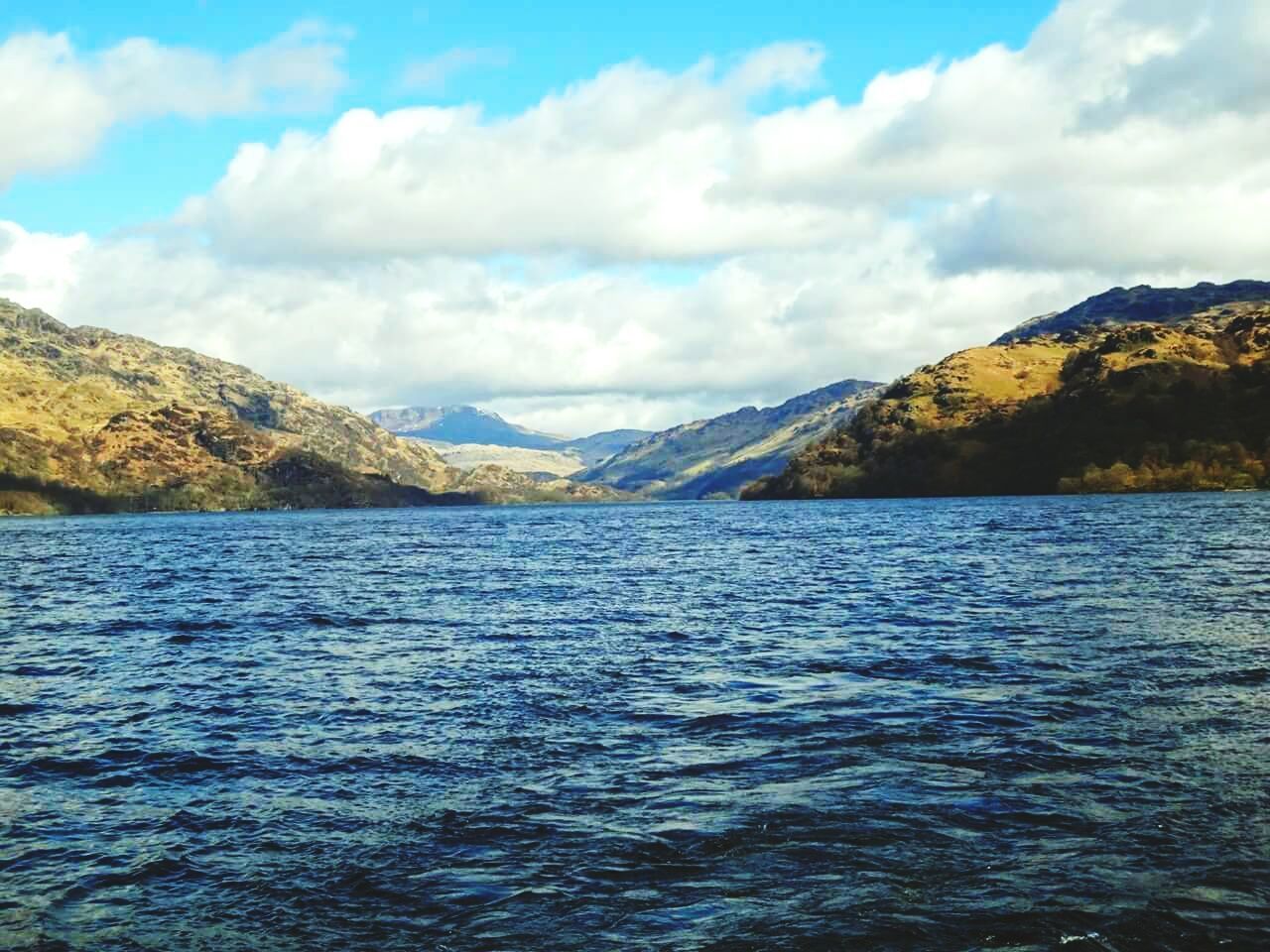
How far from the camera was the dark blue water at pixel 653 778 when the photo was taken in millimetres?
16484

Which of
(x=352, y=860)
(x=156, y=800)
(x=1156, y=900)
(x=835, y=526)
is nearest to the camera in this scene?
(x=1156, y=900)

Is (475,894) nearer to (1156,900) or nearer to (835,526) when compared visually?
(1156,900)

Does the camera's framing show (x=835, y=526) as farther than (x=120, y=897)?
Yes

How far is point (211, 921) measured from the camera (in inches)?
666

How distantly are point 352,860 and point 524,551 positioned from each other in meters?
109

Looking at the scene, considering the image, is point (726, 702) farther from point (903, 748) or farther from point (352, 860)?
point (352, 860)

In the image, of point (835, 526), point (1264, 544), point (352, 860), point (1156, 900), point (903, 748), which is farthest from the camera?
point (835, 526)

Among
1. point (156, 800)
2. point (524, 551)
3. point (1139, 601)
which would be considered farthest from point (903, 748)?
point (524, 551)

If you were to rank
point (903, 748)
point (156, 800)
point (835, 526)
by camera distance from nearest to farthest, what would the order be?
point (156, 800) < point (903, 748) < point (835, 526)

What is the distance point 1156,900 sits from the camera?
1619 cm

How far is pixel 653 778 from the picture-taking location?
2428 cm

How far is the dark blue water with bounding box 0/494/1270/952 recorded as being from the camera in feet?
54.1

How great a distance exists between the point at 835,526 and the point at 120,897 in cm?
16175

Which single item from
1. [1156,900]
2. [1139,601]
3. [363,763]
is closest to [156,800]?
[363,763]
